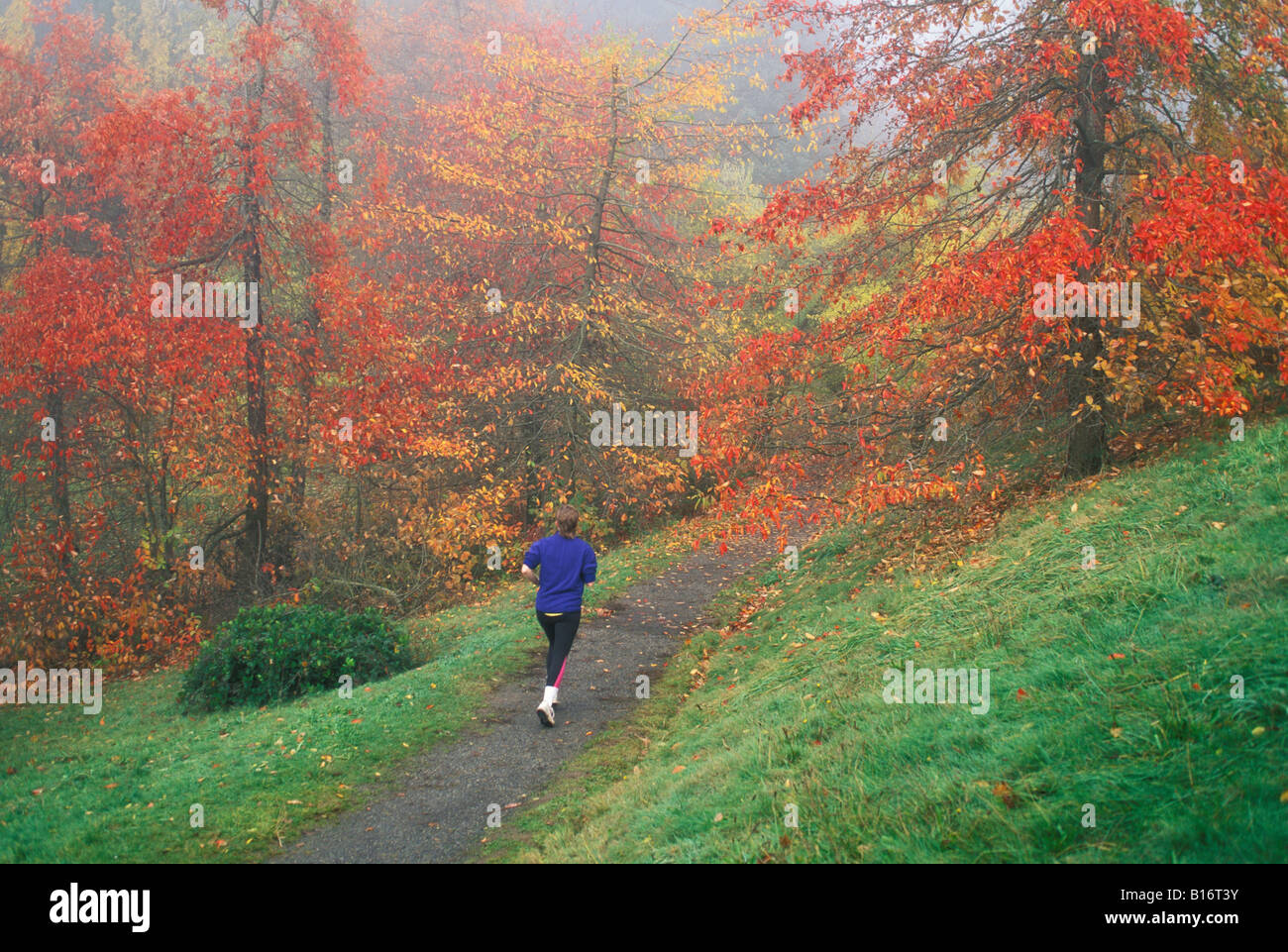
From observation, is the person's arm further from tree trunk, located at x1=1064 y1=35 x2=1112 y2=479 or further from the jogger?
tree trunk, located at x1=1064 y1=35 x2=1112 y2=479

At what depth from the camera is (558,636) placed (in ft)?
25.8

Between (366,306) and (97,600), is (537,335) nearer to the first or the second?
(366,306)

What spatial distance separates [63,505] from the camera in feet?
55.2

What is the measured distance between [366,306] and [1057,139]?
44.1 feet

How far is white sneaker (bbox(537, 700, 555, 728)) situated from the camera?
26.2 feet

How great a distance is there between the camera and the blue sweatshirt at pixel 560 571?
784 cm

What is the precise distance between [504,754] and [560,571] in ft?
5.69

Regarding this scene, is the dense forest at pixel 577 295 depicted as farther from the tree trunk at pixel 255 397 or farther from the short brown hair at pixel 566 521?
the short brown hair at pixel 566 521

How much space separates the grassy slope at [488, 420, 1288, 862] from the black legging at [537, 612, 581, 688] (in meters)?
0.85

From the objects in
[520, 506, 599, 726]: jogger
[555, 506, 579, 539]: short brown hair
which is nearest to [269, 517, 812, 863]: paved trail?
[520, 506, 599, 726]: jogger

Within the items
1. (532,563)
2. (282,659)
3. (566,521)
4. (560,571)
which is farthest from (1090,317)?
(282,659)

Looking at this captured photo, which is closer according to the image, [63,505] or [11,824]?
[11,824]
